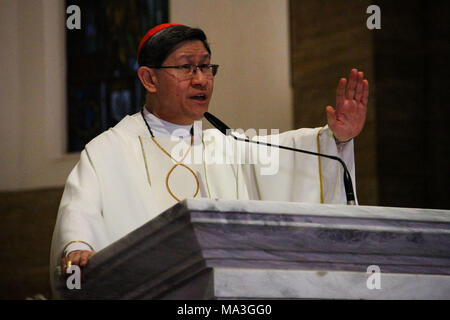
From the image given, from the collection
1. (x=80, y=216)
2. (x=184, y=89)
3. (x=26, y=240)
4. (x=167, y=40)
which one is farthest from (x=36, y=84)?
(x=80, y=216)

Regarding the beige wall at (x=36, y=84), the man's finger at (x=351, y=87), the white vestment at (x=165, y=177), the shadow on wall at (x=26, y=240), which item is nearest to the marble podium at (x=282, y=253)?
the white vestment at (x=165, y=177)

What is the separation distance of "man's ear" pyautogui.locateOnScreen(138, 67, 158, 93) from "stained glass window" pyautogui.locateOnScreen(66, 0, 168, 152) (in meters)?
4.33

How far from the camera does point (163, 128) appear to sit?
4.27 metres

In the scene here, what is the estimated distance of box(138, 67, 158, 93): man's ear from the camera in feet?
14.0

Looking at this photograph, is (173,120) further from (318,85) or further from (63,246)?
(318,85)

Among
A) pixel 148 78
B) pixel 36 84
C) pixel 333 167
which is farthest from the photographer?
pixel 36 84

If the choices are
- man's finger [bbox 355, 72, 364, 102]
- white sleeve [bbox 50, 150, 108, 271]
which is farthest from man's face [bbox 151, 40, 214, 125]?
man's finger [bbox 355, 72, 364, 102]

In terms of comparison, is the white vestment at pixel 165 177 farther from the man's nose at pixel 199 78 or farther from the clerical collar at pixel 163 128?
the man's nose at pixel 199 78

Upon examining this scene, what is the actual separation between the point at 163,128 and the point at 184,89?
0.26m

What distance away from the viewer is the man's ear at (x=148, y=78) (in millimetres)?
4266

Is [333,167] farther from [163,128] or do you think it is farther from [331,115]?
[163,128]

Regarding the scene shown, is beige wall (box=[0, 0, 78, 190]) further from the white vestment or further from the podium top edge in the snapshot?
the podium top edge

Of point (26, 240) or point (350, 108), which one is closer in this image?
point (350, 108)

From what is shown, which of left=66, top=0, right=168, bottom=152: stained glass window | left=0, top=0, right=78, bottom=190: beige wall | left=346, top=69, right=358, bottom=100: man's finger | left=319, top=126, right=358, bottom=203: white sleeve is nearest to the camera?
left=346, top=69, right=358, bottom=100: man's finger
